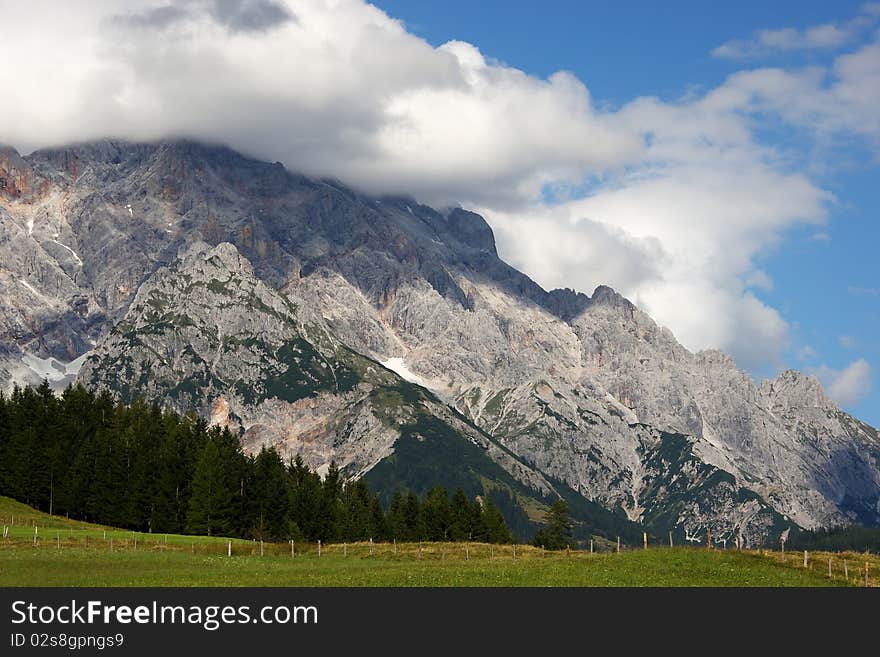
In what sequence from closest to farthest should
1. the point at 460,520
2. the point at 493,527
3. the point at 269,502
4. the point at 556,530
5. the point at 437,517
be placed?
the point at 269,502, the point at 437,517, the point at 460,520, the point at 493,527, the point at 556,530

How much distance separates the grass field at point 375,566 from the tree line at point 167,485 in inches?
1464

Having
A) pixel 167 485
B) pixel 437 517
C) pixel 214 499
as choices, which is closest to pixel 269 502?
pixel 214 499

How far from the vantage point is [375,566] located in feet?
283

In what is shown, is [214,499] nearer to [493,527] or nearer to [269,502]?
[269,502]

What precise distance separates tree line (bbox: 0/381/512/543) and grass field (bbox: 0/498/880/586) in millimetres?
37183

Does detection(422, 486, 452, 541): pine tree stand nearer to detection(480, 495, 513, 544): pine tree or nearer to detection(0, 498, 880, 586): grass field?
detection(480, 495, 513, 544): pine tree

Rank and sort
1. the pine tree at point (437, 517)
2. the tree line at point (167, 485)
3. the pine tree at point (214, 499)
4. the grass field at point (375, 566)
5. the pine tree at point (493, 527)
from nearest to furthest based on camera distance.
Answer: the grass field at point (375, 566), the pine tree at point (214, 499), the tree line at point (167, 485), the pine tree at point (437, 517), the pine tree at point (493, 527)

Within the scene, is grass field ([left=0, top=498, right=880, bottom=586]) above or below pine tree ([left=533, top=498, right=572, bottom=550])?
below

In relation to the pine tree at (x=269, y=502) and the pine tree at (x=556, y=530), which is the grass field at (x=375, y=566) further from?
the pine tree at (x=556, y=530)

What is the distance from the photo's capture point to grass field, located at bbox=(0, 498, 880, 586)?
7144 cm

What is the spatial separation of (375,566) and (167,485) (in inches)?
2743

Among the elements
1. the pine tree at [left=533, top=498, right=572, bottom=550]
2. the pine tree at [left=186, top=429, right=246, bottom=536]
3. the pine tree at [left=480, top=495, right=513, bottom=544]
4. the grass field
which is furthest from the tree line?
the grass field

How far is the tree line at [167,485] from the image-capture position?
145500 millimetres

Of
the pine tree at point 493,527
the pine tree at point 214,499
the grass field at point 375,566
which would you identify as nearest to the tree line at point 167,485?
the pine tree at point 214,499
